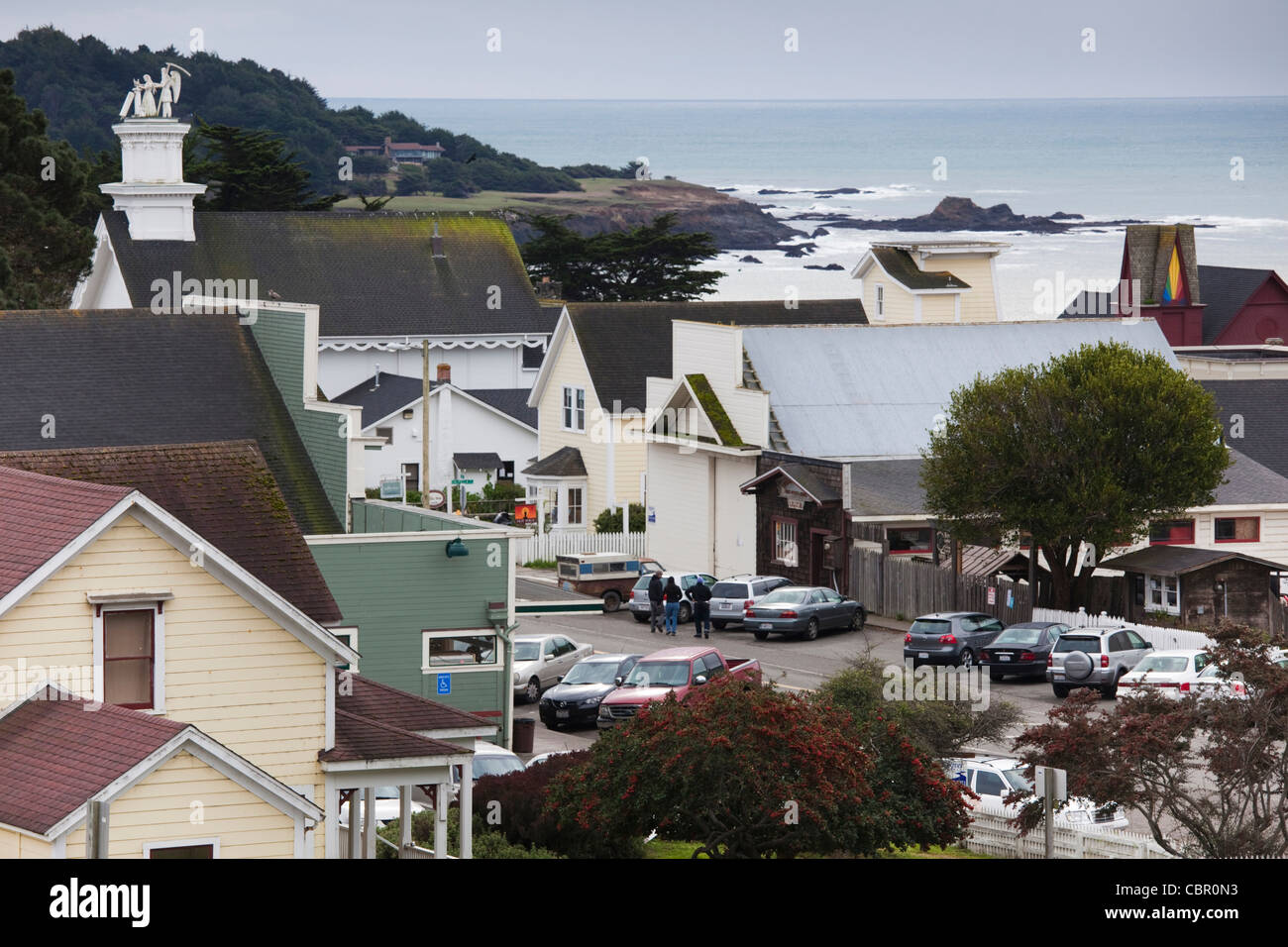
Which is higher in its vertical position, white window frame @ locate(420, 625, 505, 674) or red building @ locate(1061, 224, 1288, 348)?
red building @ locate(1061, 224, 1288, 348)

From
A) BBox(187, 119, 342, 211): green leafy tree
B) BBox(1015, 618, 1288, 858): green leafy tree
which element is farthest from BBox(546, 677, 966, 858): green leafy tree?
BBox(187, 119, 342, 211): green leafy tree

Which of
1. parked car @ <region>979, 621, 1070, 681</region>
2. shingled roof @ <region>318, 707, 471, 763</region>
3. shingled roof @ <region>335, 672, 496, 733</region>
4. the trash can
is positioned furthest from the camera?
parked car @ <region>979, 621, 1070, 681</region>

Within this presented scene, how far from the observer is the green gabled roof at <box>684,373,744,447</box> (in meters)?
53.9

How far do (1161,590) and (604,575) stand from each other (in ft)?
43.6

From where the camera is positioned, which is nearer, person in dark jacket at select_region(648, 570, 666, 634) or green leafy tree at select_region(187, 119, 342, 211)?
person in dark jacket at select_region(648, 570, 666, 634)

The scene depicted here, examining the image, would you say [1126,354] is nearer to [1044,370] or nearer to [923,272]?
[1044,370]

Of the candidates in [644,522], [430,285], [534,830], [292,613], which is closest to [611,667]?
[534,830]

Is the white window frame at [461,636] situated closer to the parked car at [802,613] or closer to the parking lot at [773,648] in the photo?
the parking lot at [773,648]

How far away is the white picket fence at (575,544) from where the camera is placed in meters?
58.9

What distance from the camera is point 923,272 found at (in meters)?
67.6

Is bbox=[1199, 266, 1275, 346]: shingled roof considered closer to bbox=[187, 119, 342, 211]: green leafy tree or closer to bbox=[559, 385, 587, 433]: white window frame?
bbox=[559, 385, 587, 433]: white window frame

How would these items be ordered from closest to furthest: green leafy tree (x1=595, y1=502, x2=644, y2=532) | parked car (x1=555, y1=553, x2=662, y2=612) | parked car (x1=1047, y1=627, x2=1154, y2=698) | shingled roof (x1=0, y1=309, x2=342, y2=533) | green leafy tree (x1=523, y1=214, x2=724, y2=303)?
1. shingled roof (x1=0, y1=309, x2=342, y2=533)
2. parked car (x1=1047, y1=627, x2=1154, y2=698)
3. parked car (x1=555, y1=553, x2=662, y2=612)
4. green leafy tree (x1=595, y1=502, x2=644, y2=532)
5. green leafy tree (x1=523, y1=214, x2=724, y2=303)

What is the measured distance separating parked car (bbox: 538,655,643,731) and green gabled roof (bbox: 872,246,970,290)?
3292 centimetres

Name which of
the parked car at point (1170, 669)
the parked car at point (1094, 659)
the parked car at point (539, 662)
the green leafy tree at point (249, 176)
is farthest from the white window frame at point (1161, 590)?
the green leafy tree at point (249, 176)
